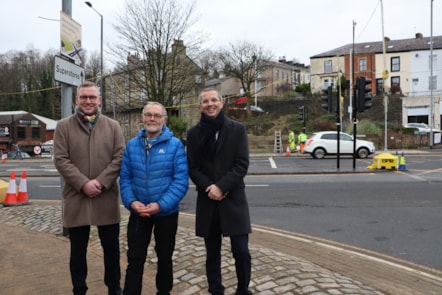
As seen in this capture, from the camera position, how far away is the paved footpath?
3.75 metres

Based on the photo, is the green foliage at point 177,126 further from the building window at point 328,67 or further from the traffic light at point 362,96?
the building window at point 328,67

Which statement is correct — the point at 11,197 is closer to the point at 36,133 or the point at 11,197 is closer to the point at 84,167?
the point at 84,167

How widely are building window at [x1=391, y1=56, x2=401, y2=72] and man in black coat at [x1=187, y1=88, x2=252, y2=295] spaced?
179 feet

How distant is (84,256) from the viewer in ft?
11.7

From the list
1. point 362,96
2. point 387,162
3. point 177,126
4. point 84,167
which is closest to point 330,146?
point 387,162

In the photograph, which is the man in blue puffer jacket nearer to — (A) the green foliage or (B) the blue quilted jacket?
(B) the blue quilted jacket

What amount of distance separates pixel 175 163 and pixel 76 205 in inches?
37.1

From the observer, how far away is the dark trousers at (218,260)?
345cm

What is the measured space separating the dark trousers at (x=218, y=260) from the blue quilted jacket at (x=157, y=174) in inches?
17.6

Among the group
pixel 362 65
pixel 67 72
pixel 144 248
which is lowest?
pixel 144 248

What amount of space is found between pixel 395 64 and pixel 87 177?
181ft

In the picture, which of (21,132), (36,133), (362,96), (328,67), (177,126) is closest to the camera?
(362,96)

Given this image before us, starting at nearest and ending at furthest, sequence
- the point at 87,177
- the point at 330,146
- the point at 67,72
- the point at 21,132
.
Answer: the point at 87,177 → the point at 67,72 → the point at 330,146 → the point at 21,132

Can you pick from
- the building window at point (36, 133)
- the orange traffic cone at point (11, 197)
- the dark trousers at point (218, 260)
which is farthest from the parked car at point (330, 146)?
the building window at point (36, 133)
